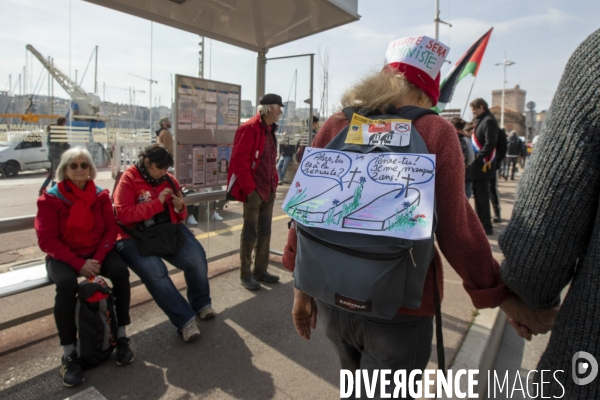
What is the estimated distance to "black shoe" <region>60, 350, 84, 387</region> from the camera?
8.25 feet

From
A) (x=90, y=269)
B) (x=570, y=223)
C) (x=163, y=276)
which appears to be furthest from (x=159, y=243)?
(x=570, y=223)

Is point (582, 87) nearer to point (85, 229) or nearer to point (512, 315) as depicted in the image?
point (512, 315)

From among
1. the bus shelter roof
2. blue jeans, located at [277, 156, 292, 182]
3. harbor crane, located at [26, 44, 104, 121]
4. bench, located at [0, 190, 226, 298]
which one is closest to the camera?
bench, located at [0, 190, 226, 298]

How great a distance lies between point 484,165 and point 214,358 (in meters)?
5.39

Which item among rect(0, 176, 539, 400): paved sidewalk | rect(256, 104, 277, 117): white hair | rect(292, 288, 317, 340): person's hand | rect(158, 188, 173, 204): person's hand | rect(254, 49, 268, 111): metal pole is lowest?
rect(0, 176, 539, 400): paved sidewalk

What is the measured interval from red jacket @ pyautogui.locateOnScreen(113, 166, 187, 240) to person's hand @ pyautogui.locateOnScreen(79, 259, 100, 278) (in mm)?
368

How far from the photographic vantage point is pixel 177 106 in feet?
13.3

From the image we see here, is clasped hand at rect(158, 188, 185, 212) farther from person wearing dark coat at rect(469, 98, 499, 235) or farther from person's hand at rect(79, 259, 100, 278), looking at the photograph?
person wearing dark coat at rect(469, 98, 499, 235)

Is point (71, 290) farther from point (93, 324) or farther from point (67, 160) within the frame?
point (67, 160)

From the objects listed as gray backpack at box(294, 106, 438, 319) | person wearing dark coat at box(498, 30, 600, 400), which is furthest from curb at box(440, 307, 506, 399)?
person wearing dark coat at box(498, 30, 600, 400)

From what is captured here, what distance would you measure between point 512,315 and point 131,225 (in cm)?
279

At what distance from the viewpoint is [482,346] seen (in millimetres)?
3053

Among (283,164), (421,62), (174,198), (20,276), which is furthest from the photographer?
(283,164)

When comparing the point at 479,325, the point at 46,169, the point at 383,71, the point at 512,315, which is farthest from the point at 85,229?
the point at 479,325
